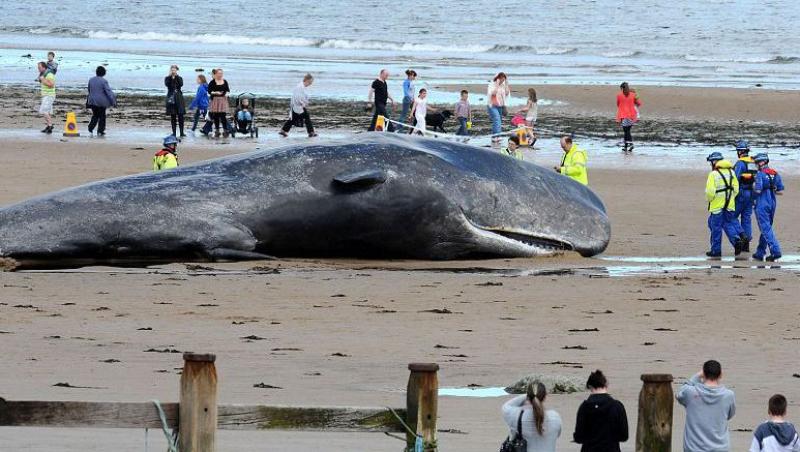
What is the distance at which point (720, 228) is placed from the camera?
19.5m

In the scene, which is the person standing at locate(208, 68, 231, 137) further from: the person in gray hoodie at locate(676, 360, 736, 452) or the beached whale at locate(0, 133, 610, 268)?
the person in gray hoodie at locate(676, 360, 736, 452)

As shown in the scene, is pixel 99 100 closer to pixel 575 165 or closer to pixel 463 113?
pixel 463 113

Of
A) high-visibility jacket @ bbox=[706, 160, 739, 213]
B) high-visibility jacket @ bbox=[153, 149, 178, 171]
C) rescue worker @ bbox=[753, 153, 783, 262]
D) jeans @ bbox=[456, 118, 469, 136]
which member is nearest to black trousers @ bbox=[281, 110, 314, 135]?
jeans @ bbox=[456, 118, 469, 136]

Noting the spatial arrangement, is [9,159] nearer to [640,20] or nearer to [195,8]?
[640,20]

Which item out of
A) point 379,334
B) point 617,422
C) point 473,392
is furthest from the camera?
point 379,334

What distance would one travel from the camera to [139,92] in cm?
4616

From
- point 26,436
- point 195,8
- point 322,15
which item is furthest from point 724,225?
point 195,8

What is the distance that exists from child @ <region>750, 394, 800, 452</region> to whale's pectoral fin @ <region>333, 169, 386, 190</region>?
9.27 meters

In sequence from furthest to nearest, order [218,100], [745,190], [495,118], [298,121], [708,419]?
1. [495,118]
2. [298,121]
3. [218,100]
4. [745,190]
5. [708,419]

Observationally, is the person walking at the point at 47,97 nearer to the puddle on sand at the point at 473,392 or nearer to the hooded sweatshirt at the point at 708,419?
the puddle on sand at the point at 473,392

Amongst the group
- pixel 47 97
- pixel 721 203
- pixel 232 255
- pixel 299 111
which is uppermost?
pixel 721 203

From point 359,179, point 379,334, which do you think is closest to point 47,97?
point 359,179

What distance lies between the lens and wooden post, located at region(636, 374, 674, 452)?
7.90 m

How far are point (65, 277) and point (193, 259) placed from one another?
1.73 metres
